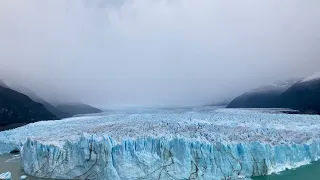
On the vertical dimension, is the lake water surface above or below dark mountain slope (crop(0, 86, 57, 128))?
below

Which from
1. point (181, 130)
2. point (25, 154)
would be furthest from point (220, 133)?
point (25, 154)

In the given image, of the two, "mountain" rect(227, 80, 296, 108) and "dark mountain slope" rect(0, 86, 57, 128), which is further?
"mountain" rect(227, 80, 296, 108)

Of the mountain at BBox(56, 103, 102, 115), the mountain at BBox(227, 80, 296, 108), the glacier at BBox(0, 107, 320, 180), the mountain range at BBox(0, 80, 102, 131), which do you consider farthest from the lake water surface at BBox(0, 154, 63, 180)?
the mountain at BBox(227, 80, 296, 108)

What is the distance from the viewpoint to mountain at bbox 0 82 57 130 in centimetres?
3434

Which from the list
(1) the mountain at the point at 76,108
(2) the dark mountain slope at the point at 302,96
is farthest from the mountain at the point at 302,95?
(1) the mountain at the point at 76,108

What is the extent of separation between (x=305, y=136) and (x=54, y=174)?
10.9 metres

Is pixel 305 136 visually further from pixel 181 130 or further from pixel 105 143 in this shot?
pixel 105 143

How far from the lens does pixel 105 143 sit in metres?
11.9

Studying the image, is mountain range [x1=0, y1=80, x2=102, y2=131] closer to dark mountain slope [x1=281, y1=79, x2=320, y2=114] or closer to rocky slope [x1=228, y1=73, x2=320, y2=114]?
rocky slope [x1=228, y1=73, x2=320, y2=114]

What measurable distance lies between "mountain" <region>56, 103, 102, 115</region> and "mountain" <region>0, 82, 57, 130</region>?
20.6 ft

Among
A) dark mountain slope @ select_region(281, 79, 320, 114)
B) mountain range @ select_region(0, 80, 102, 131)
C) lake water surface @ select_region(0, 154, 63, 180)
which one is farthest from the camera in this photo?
dark mountain slope @ select_region(281, 79, 320, 114)

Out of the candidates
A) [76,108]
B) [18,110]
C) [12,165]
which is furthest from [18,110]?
[12,165]

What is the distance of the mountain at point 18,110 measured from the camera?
34344mm

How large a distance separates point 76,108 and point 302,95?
29925 mm
